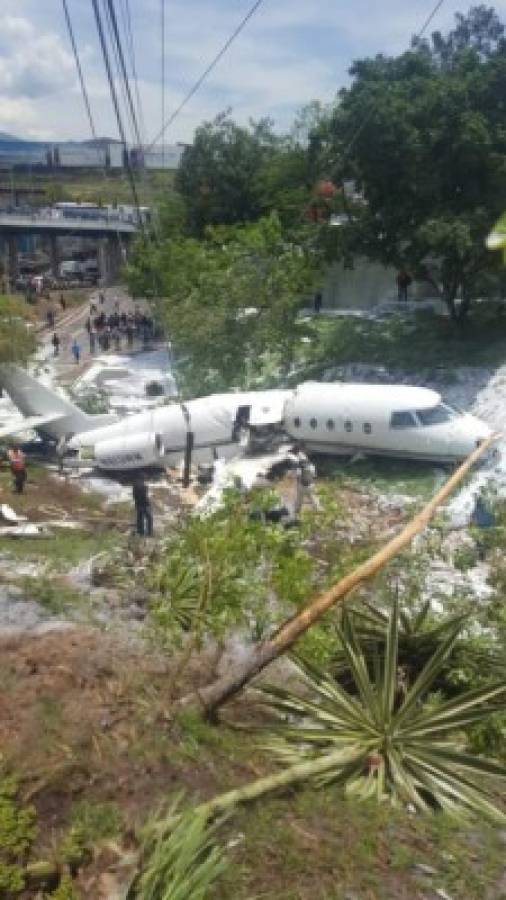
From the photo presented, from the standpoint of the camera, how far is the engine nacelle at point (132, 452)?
2472cm

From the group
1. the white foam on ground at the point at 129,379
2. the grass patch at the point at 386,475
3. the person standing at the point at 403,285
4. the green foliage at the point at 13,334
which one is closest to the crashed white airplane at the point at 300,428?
the grass patch at the point at 386,475

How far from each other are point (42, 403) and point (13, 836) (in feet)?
70.1

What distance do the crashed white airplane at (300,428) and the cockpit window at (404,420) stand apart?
3cm

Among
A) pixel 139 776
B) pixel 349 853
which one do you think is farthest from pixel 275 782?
pixel 139 776

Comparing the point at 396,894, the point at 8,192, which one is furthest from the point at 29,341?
the point at 8,192

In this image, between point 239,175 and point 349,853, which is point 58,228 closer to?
point 239,175

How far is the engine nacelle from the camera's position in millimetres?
24719

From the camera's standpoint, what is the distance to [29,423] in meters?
27.1

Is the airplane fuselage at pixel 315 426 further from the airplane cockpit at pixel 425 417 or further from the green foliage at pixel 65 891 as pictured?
the green foliage at pixel 65 891

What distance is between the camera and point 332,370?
111 ft

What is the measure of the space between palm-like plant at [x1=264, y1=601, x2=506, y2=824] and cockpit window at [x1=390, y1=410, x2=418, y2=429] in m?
14.1

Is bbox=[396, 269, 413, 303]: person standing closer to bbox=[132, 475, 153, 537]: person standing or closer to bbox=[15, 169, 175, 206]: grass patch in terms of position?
bbox=[132, 475, 153, 537]: person standing

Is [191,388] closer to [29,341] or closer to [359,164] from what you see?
[29,341]

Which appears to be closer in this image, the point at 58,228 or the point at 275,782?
the point at 275,782
